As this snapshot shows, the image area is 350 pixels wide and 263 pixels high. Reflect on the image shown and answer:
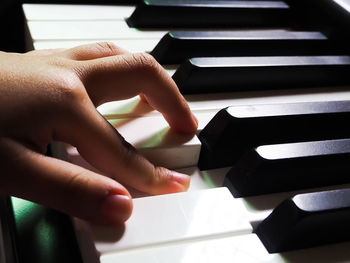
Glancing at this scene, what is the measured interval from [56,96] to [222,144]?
0.25 metres

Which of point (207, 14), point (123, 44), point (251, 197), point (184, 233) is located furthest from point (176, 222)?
point (207, 14)

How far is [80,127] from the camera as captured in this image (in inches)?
25.1

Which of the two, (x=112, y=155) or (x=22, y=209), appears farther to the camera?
(x=22, y=209)

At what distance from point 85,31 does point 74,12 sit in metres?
0.10

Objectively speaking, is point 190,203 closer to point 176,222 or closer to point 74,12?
point 176,222

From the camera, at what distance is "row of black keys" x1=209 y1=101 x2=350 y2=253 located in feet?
1.99

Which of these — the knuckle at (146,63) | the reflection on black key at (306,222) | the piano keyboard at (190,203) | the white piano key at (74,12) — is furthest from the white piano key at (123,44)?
the reflection on black key at (306,222)

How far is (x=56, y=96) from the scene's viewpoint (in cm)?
64

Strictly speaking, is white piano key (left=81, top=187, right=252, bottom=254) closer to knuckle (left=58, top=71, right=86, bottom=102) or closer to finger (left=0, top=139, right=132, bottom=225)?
finger (left=0, top=139, right=132, bottom=225)

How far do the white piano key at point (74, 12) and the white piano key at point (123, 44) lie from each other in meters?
0.11

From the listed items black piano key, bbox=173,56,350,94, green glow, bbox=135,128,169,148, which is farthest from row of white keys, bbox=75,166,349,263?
black piano key, bbox=173,56,350,94

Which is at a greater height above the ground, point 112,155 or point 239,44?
point 239,44

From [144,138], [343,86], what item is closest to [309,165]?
[144,138]

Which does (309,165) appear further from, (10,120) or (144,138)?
(10,120)
